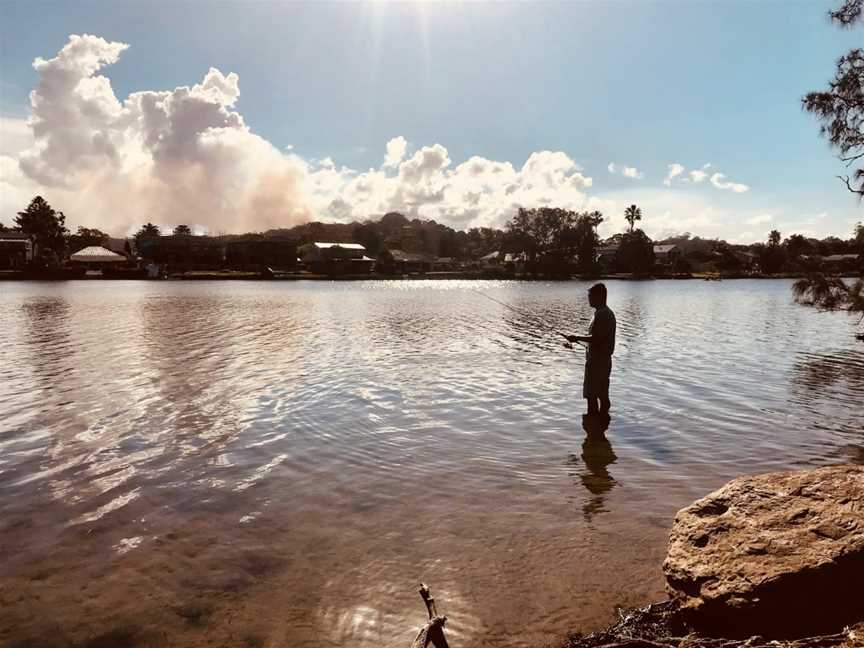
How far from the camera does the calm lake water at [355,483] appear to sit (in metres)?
4.69

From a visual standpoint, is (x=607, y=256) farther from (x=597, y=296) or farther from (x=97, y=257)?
(x=597, y=296)

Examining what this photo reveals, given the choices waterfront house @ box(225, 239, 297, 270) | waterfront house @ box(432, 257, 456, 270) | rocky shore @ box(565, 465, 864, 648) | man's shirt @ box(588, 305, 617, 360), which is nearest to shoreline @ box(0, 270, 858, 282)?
waterfront house @ box(225, 239, 297, 270)

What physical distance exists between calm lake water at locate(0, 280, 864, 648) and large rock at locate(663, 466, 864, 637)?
879 millimetres

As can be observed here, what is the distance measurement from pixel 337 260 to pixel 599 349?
112996 mm

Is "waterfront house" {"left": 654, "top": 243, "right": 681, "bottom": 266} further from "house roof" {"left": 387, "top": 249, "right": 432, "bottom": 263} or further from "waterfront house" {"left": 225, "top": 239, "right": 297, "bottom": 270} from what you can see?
"waterfront house" {"left": 225, "top": 239, "right": 297, "bottom": 270}

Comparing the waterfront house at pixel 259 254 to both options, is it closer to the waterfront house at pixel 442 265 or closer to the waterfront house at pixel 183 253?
the waterfront house at pixel 183 253

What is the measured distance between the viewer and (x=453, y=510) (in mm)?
6715

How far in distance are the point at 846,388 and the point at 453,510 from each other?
1379 centimetres

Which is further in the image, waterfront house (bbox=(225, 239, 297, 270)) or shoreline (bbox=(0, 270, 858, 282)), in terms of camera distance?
waterfront house (bbox=(225, 239, 297, 270))

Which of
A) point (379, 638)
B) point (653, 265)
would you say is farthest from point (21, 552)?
point (653, 265)

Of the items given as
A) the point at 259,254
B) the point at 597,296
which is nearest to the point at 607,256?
the point at 259,254

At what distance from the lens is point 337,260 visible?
119875 mm

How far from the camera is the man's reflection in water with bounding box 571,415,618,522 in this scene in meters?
6.91

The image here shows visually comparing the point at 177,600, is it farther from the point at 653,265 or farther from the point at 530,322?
the point at 653,265
